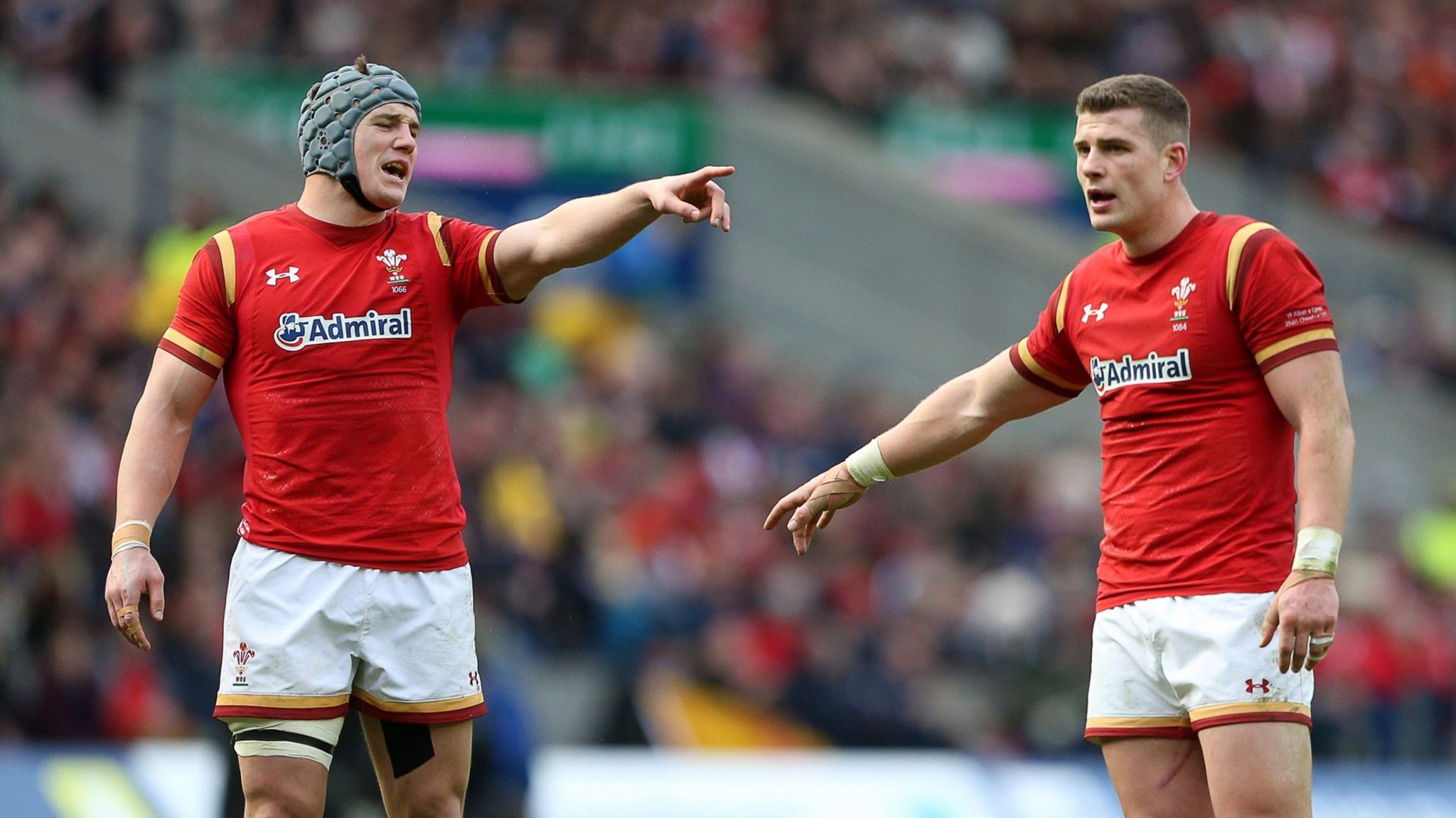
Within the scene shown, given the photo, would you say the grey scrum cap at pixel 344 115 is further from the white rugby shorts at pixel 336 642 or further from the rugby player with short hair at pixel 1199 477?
the rugby player with short hair at pixel 1199 477

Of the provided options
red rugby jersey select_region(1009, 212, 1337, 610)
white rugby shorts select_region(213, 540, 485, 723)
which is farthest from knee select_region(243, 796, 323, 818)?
red rugby jersey select_region(1009, 212, 1337, 610)

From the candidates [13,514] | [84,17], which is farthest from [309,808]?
[84,17]

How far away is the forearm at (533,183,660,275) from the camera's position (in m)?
5.73

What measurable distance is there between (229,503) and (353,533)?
7.34 m

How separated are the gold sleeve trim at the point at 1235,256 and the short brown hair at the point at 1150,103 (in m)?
0.35

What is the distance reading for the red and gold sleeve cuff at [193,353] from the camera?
5.81 m

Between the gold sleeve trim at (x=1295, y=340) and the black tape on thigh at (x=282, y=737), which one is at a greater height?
the gold sleeve trim at (x=1295, y=340)

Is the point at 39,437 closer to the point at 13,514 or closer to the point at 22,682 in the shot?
the point at 13,514

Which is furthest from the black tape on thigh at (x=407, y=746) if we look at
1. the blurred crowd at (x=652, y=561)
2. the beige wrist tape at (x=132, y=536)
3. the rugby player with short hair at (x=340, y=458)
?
the blurred crowd at (x=652, y=561)

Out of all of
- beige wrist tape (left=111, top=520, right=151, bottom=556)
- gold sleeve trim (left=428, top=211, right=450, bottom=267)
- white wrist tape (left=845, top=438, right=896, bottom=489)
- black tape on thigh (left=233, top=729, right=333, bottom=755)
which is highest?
gold sleeve trim (left=428, top=211, right=450, bottom=267)

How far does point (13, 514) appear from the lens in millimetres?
12703

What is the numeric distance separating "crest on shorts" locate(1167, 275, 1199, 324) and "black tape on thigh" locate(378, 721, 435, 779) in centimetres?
249

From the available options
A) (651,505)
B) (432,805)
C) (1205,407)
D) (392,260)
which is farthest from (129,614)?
(651,505)

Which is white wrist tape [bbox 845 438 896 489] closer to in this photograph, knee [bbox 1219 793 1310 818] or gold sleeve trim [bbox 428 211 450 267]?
gold sleeve trim [bbox 428 211 450 267]
